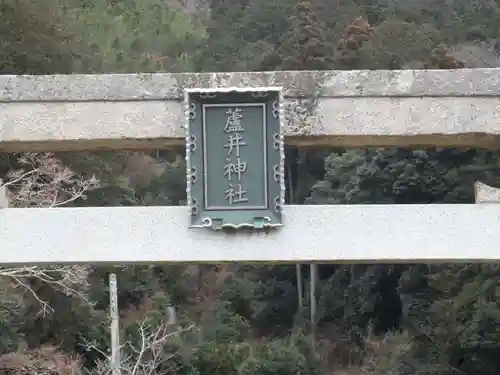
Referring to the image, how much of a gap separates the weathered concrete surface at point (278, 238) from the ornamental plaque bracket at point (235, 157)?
76 millimetres

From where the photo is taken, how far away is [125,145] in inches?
138

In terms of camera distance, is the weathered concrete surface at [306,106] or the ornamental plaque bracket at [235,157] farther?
the weathered concrete surface at [306,106]

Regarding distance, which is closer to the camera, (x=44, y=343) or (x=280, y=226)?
(x=280, y=226)

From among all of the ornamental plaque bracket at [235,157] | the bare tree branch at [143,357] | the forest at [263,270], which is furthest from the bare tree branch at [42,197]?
the ornamental plaque bracket at [235,157]

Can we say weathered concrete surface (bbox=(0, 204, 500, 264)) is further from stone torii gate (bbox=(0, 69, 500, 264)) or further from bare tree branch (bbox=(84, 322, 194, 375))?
bare tree branch (bbox=(84, 322, 194, 375))

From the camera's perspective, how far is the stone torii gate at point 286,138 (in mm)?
3287

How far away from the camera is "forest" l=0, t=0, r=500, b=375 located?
10.8 metres

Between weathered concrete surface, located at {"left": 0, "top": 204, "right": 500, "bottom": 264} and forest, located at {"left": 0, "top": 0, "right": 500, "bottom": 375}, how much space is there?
11.9 ft

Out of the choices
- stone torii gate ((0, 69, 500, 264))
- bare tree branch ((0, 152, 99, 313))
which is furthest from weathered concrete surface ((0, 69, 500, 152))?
bare tree branch ((0, 152, 99, 313))

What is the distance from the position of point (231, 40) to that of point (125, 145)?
2049cm

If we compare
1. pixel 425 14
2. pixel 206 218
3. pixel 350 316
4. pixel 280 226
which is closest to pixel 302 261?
pixel 280 226

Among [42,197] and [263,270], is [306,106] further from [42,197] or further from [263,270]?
[263,270]

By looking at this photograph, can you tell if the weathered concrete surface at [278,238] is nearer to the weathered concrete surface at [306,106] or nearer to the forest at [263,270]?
the weathered concrete surface at [306,106]

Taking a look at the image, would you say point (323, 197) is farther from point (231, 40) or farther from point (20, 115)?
point (20, 115)
